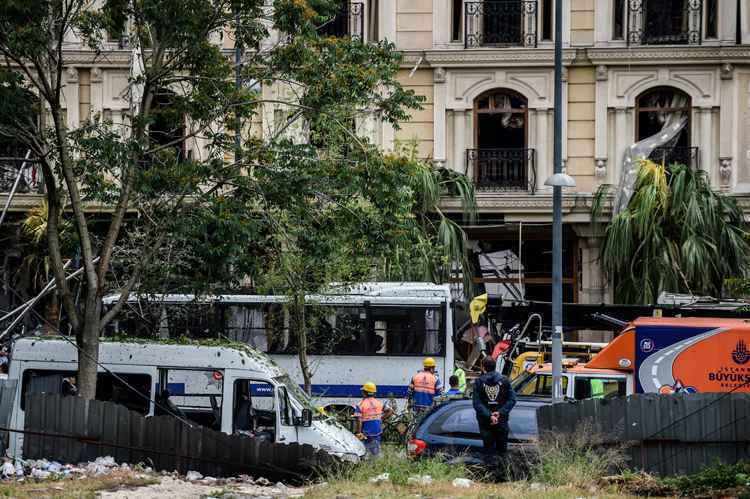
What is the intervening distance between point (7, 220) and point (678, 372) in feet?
58.2

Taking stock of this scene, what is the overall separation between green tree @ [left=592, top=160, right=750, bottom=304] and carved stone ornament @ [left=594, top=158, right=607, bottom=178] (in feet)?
6.00

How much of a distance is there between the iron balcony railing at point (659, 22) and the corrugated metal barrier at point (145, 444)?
17.9 meters

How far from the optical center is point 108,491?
1341 cm

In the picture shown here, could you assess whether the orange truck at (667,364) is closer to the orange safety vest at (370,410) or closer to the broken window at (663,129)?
the orange safety vest at (370,410)

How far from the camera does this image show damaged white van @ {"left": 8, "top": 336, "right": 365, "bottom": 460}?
56.7ft

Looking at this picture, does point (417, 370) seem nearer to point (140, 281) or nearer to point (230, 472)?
point (140, 281)

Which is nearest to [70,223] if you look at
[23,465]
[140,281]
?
[140,281]

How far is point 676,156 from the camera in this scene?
98.5 feet

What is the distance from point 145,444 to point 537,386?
700 cm

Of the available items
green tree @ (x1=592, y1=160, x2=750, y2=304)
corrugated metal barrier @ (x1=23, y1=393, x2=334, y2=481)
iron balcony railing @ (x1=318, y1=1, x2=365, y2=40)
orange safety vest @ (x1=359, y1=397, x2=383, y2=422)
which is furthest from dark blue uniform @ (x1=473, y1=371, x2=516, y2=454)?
iron balcony railing @ (x1=318, y1=1, x2=365, y2=40)

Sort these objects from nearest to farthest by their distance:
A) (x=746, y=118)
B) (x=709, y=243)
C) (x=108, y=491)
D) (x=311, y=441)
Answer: (x=108, y=491) < (x=311, y=441) < (x=709, y=243) < (x=746, y=118)

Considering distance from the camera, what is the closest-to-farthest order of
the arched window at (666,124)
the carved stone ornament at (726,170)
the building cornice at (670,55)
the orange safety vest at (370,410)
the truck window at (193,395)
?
the truck window at (193,395)
the orange safety vest at (370,410)
the building cornice at (670,55)
the carved stone ornament at (726,170)
the arched window at (666,124)

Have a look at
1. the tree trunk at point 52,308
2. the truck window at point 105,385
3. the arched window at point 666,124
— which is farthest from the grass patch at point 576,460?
the tree trunk at point 52,308

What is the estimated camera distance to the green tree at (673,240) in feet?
89.5
